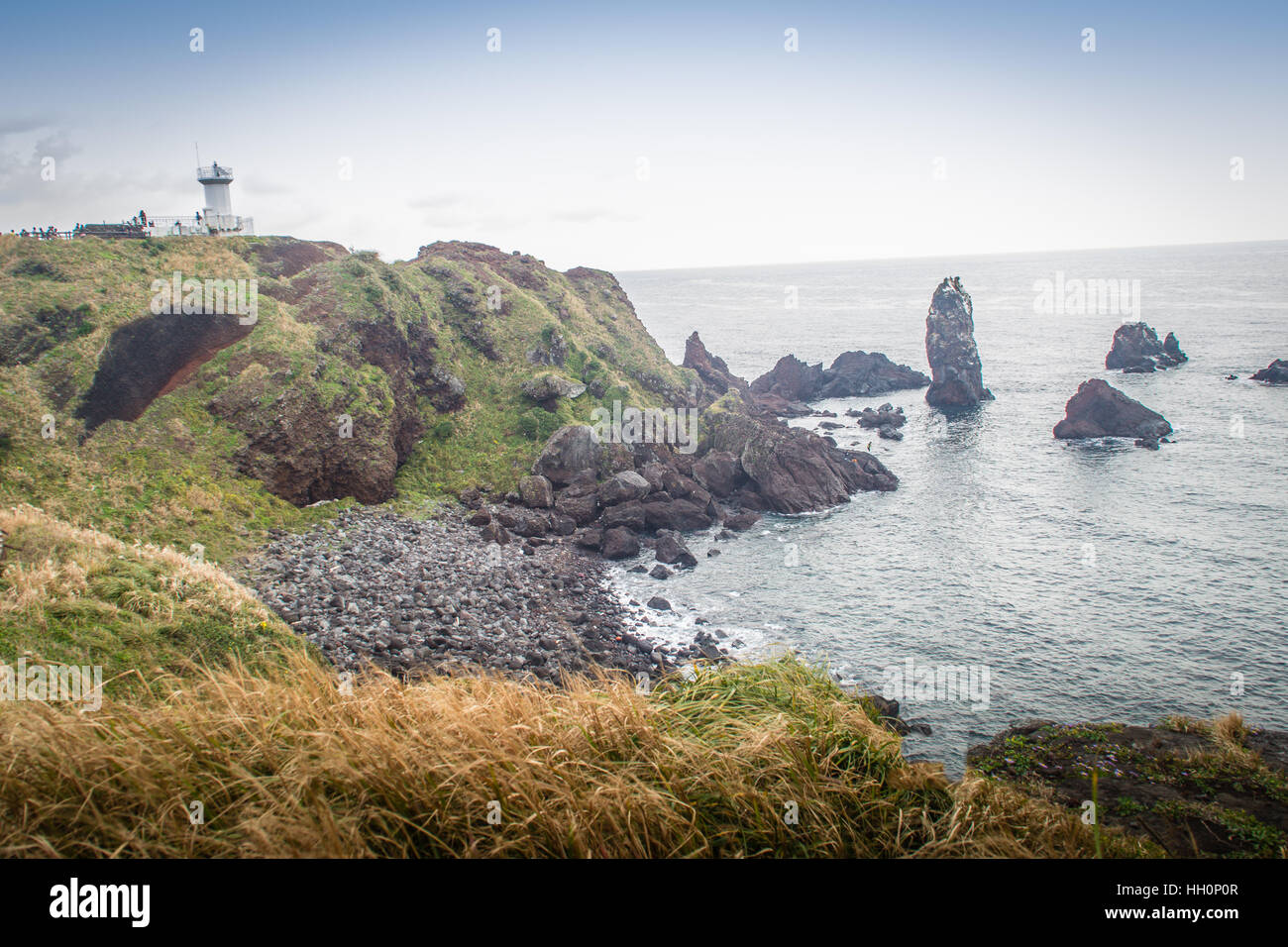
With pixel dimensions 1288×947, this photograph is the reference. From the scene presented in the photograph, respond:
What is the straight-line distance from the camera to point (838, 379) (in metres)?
72.0

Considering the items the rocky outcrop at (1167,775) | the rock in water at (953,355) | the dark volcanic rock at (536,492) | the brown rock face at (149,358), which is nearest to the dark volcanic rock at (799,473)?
the dark volcanic rock at (536,492)

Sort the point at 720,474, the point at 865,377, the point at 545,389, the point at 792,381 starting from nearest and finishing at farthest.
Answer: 1. the point at 720,474
2. the point at 545,389
3. the point at 792,381
4. the point at 865,377

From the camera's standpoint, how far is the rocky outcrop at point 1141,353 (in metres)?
71.7

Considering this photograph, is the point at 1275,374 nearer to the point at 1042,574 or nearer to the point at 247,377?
the point at 1042,574

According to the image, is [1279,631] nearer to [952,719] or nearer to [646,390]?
[952,719]

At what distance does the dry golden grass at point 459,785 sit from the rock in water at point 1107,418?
52.9 m

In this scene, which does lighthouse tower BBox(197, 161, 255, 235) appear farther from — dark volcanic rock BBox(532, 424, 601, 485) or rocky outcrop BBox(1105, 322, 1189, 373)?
rocky outcrop BBox(1105, 322, 1189, 373)

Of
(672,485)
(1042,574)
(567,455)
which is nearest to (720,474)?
(672,485)

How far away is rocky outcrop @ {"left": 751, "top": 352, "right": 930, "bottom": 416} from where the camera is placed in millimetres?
70250

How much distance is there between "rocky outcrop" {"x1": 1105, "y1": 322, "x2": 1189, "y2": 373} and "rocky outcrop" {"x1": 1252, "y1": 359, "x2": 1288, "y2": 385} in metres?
9.21

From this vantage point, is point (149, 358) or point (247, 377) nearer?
point (149, 358)

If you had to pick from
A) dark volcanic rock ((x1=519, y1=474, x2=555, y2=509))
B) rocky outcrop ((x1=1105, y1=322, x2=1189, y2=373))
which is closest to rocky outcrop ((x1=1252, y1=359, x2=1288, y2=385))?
rocky outcrop ((x1=1105, y1=322, x2=1189, y2=373))

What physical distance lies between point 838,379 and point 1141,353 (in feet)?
111

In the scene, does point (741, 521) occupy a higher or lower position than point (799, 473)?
lower
